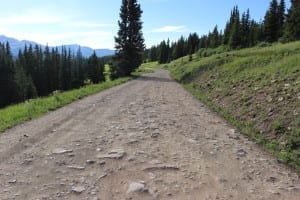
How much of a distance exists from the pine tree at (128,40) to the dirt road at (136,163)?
30.4 metres

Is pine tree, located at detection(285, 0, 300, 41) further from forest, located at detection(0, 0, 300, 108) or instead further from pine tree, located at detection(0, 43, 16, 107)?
pine tree, located at detection(0, 43, 16, 107)

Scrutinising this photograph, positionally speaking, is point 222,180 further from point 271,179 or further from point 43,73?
point 43,73

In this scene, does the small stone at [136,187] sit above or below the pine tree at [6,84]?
above

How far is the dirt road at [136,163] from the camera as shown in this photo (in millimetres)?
5168

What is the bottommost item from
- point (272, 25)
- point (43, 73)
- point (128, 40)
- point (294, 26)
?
point (43, 73)

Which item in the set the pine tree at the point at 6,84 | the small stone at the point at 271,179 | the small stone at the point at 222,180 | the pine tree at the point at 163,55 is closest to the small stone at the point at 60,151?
the small stone at the point at 222,180

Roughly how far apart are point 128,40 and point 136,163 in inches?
1384

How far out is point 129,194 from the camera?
5.05m

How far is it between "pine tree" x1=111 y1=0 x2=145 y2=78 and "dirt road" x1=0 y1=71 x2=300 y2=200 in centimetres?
3044

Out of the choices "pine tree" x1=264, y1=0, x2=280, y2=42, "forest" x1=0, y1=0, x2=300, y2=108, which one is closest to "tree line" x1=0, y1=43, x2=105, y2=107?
"forest" x1=0, y1=0, x2=300, y2=108

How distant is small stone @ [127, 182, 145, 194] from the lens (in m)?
5.18

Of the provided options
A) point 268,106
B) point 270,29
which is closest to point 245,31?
point 270,29

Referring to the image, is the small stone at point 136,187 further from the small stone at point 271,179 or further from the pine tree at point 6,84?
the pine tree at point 6,84

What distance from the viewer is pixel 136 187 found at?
17.4ft
